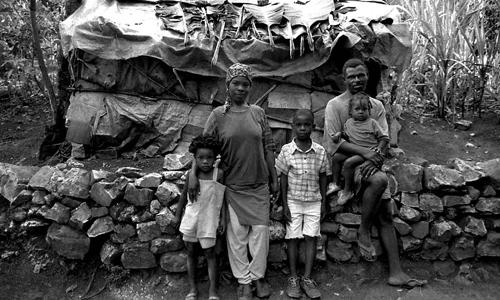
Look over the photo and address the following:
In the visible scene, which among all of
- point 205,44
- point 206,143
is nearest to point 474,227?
point 206,143

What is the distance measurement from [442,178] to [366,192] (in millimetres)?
875

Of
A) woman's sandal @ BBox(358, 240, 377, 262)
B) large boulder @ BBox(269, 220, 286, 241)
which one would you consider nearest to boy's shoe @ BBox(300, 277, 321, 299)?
large boulder @ BBox(269, 220, 286, 241)

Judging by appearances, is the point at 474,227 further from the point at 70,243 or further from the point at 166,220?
the point at 70,243

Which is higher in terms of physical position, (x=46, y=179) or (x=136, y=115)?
(x=136, y=115)

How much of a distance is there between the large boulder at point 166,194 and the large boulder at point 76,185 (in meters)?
0.67

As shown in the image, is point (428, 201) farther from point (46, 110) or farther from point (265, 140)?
point (46, 110)

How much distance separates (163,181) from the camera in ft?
12.0

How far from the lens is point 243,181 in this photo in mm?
3225

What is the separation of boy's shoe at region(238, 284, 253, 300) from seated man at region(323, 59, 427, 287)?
1017mm

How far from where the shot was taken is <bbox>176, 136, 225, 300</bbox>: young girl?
313cm

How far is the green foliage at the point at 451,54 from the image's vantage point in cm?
518

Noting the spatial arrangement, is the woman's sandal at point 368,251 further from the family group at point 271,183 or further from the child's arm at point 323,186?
the child's arm at point 323,186

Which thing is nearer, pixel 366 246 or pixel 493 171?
pixel 366 246

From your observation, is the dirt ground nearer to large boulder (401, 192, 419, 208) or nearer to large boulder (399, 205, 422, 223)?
large boulder (399, 205, 422, 223)
